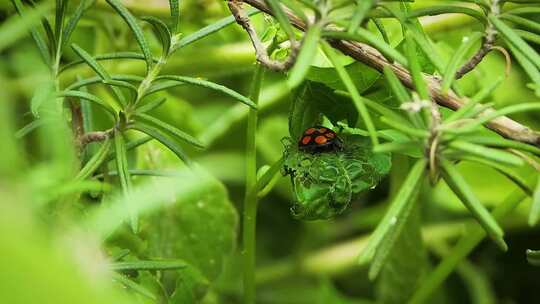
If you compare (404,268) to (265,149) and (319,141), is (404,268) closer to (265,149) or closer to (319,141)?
(265,149)

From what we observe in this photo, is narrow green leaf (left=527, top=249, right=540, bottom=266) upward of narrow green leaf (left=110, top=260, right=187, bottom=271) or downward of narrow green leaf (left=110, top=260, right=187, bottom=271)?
downward

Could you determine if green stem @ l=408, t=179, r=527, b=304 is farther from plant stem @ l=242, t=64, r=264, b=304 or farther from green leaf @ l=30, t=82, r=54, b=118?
green leaf @ l=30, t=82, r=54, b=118

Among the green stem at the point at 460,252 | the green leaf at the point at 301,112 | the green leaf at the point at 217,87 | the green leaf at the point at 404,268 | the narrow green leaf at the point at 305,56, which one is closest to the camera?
the narrow green leaf at the point at 305,56

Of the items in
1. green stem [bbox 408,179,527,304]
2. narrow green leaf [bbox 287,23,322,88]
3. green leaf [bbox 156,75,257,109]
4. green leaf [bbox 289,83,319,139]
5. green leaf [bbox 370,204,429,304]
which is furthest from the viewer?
green leaf [bbox 370,204,429,304]

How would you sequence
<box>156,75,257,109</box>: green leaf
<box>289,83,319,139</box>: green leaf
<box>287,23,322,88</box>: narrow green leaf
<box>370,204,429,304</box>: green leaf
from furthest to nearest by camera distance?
<box>370,204,429,304</box>: green leaf → <box>289,83,319,139</box>: green leaf → <box>156,75,257,109</box>: green leaf → <box>287,23,322,88</box>: narrow green leaf

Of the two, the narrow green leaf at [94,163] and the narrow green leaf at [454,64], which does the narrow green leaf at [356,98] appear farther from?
the narrow green leaf at [94,163]

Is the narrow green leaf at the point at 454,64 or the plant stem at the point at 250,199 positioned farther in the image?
the plant stem at the point at 250,199

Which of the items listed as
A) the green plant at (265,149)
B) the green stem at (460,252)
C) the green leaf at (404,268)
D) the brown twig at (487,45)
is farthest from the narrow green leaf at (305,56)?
the green leaf at (404,268)

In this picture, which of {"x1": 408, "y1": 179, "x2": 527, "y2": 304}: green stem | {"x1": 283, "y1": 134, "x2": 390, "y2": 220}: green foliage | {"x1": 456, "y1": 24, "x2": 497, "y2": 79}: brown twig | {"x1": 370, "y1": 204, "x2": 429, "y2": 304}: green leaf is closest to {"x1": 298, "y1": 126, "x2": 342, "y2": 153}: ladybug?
{"x1": 283, "y1": 134, "x2": 390, "y2": 220}: green foliage
